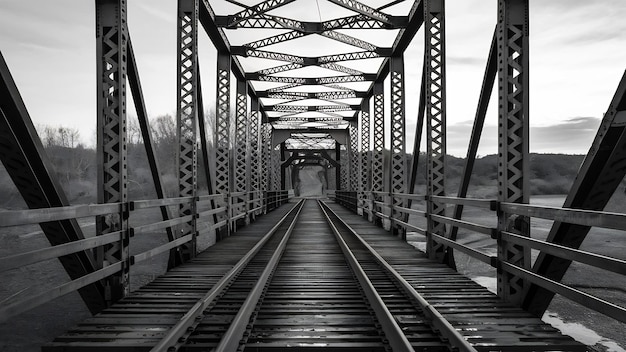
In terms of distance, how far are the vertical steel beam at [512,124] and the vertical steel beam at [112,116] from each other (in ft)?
16.6

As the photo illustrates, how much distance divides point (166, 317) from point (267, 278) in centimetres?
213

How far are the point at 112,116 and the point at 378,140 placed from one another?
14.9 m

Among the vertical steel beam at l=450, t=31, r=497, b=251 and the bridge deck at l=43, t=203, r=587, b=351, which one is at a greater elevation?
the vertical steel beam at l=450, t=31, r=497, b=251

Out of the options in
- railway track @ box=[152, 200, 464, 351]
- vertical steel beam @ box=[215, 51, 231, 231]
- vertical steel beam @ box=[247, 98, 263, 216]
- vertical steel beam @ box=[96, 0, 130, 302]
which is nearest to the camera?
railway track @ box=[152, 200, 464, 351]

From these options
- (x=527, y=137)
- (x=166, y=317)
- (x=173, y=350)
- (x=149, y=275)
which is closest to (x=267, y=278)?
(x=166, y=317)

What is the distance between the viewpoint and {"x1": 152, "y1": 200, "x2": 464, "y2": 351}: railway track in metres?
3.98

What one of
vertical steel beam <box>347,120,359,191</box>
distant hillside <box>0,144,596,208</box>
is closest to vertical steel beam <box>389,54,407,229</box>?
vertical steel beam <box>347,120,359,191</box>

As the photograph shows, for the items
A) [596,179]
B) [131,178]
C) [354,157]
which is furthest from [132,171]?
[596,179]

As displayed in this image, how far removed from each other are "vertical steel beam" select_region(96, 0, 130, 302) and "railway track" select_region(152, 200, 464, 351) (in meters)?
1.71

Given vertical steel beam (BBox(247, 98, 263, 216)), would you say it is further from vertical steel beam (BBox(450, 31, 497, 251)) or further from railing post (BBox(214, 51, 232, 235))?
vertical steel beam (BBox(450, 31, 497, 251))

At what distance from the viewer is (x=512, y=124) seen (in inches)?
227

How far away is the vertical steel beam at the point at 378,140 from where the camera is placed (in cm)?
1941

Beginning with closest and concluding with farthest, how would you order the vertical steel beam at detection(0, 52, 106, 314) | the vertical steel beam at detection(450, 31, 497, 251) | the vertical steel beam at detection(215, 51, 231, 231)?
the vertical steel beam at detection(0, 52, 106, 314)
the vertical steel beam at detection(450, 31, 497, 251)
the vertical steel beam at detection(215, 51, 231, 231)

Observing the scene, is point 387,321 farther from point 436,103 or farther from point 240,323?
point 436,103
